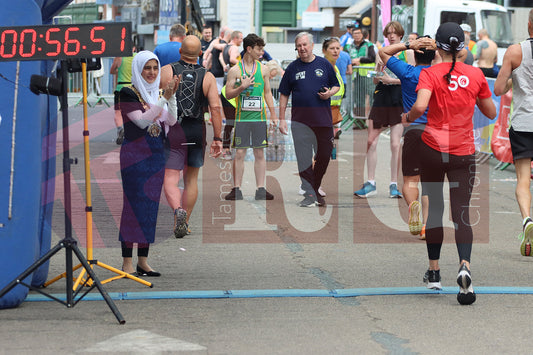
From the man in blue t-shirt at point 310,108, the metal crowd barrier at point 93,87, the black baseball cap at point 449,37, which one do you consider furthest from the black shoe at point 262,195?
the metal crowd barrier at point 93,87

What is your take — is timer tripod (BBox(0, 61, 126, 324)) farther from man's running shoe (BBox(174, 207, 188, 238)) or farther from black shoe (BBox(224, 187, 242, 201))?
black shoe (BBox(224, 187, 242, 201))

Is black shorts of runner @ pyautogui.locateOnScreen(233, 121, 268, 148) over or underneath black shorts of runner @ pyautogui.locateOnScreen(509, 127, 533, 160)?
underneath

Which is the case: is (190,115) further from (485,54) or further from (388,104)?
(485,54)

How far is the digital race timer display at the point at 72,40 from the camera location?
6.09 meters

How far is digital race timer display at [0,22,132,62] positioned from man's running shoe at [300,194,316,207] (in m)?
5.61

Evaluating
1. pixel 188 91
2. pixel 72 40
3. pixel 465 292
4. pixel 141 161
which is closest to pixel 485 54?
pixel 188 91

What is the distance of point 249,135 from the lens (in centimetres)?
1210

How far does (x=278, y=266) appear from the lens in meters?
8.09

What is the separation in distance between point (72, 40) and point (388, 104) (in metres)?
6.31

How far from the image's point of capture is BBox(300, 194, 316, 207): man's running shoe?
11508 millimetres

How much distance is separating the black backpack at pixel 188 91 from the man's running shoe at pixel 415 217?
2289mm

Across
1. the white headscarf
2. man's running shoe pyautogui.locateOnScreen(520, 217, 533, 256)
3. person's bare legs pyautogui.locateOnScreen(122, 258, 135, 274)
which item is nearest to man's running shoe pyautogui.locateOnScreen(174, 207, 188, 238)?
person's bare legs pyautogui.locateOnScreen(122, 258, 135, 274)

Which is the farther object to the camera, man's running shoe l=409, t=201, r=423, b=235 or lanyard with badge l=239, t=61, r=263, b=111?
lanyard with badge l=239, t=61, r=263, b=111

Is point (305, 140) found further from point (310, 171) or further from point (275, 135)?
point (275, 135)
